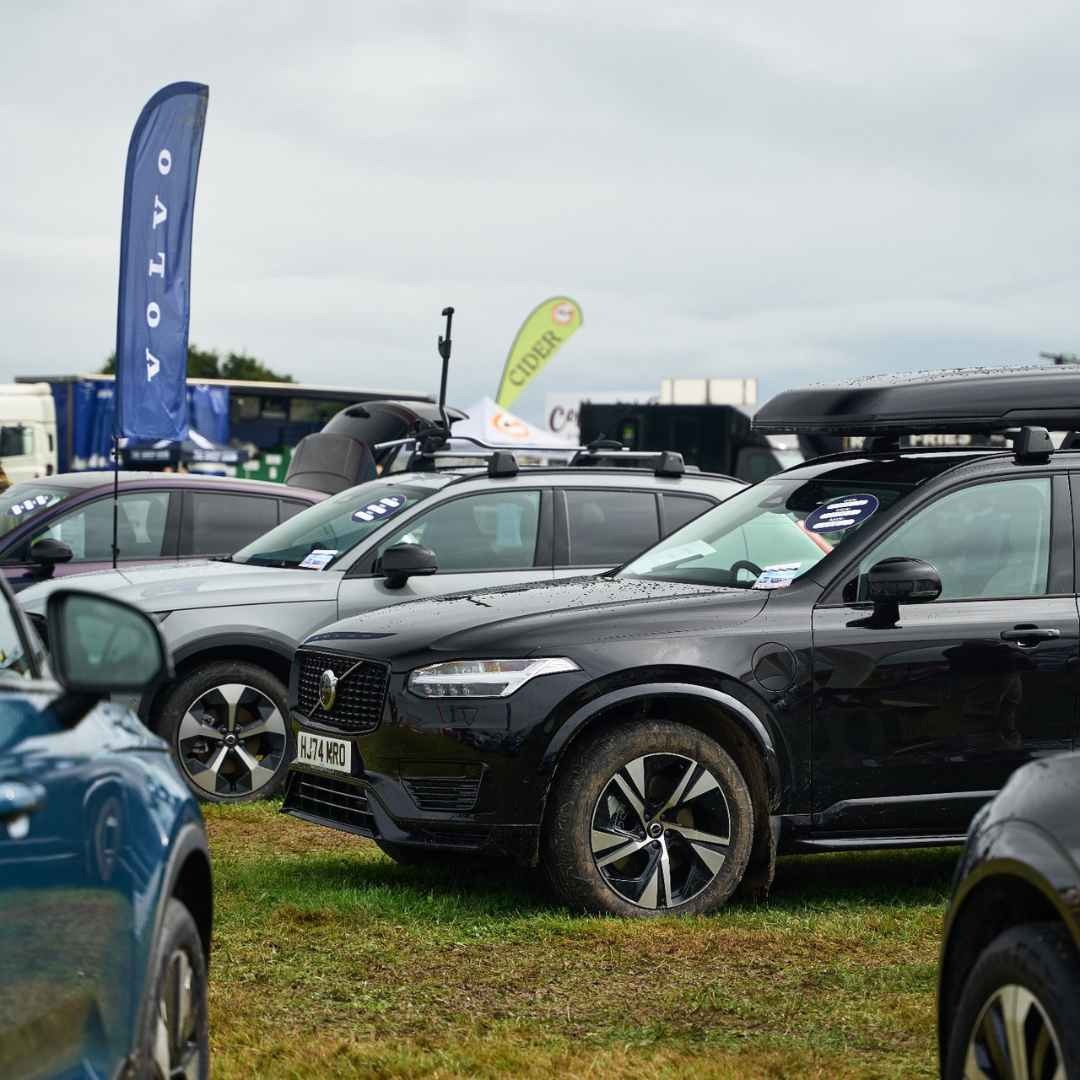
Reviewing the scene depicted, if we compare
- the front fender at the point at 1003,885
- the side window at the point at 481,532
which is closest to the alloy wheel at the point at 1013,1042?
the front fender at the point at 1003,885

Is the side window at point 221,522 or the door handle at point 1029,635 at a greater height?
the side window at point 221,522

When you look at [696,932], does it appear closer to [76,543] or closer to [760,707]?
[760,707]

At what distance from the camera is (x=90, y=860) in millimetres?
3309

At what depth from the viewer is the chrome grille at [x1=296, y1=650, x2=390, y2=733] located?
7.48m

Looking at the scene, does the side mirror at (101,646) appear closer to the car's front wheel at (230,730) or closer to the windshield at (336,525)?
the car's front wheel at (230,730)

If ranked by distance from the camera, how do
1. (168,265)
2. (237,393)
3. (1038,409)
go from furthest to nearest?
(237,393)
(168,265)
(1038,409)

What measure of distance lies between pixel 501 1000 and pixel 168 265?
10485 millimetres

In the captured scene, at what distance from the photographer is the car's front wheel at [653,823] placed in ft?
23.3

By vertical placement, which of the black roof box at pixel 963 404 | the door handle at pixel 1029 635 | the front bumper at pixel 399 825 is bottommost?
the front bumper at pixel 399 825

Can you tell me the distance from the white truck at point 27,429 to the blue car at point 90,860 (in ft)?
104

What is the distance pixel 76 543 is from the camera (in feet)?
41.5

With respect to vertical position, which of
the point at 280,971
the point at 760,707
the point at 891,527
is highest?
the point at 891,527

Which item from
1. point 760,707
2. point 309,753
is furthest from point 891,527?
point 309,753

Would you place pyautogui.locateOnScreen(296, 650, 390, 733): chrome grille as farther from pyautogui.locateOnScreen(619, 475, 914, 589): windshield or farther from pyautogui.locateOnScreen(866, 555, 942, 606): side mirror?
pyautogui.locateOnScreen(866, 555, 942, 606): side mirror
